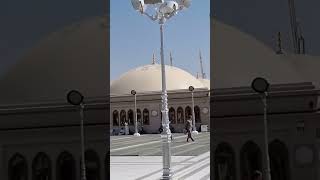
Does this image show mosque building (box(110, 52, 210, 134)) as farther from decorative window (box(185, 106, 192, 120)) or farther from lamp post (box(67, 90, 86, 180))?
lamp post (box(67, 90, 86, 180))

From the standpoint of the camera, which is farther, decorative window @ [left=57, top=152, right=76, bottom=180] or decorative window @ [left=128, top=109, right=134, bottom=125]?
decorative window @ [left=128, top=109, right=134, bottom=125]

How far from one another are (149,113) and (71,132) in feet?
91.9

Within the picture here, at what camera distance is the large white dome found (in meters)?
33.1

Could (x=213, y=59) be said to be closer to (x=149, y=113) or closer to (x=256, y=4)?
(x=256, y=4)

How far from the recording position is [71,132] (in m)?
2.31

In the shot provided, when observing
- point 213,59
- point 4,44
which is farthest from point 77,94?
point 213,59

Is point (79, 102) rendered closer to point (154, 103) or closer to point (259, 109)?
point (259, 109)

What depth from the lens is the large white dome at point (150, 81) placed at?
33.1 meters

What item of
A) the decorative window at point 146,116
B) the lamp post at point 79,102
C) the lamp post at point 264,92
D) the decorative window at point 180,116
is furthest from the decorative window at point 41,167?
the decorative window at point 146,116

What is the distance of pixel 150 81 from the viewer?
33.7 m

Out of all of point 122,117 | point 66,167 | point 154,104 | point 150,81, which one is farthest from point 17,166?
point 150,81

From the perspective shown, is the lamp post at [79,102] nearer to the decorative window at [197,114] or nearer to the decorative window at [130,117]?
the decorative window at [197,114]

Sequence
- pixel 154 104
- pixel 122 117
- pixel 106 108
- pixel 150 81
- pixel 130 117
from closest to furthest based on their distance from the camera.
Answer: pixel 106 108 → pixel 154 104 → pixel 122 117 → pixel 130 117 → pixel 150 81

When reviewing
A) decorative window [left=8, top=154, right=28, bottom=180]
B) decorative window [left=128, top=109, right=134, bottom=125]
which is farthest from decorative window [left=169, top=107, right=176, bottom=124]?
decorative window [left=8, top=154, right=28, bottom=180]
